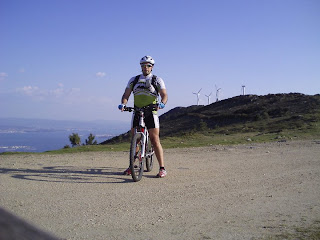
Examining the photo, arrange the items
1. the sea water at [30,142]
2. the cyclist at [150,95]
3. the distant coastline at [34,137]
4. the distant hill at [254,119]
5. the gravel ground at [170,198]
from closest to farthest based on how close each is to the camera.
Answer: the gravel ground at [170,198] → the cyclist at [150,95] → the distant hill at [254,119] → the sea water at [30,142] → the distant coastline at [34,137]

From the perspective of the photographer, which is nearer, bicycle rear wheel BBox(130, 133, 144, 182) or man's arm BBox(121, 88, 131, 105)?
bicycle rear wheel BBox(130, 133, 144, 182)

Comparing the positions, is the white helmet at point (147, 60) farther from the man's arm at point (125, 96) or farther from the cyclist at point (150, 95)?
the man's arm at point (125, 96)

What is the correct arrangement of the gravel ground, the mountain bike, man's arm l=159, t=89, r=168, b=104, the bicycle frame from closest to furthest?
the gravel ground
the mountain bike
the bicycle frame
man's arm l=159, t=89, r=168, b=104

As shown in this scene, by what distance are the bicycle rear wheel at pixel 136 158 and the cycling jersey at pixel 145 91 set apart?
75 centimetres

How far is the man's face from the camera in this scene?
261 inches

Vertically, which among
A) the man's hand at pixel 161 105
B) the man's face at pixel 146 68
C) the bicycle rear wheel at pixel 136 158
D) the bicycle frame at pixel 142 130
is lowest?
the bicycle rear wheel at pixel 136 158

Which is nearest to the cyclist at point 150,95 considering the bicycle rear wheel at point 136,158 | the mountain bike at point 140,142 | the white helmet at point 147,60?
the white helmet at point 147,60

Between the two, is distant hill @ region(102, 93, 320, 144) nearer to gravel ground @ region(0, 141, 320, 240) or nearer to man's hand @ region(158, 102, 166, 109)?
gravel ground @ region(0, 141, 320, 240)

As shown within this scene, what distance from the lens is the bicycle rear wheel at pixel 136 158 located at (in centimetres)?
596

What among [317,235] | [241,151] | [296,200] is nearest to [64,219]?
[317,235]

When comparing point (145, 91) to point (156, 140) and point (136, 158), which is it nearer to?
point (156, 140)

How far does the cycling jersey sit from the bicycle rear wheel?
29.6 inches

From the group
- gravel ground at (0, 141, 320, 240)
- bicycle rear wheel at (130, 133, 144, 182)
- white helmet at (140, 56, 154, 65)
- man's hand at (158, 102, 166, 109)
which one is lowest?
gravel ground at (0, 141, 320, 240)

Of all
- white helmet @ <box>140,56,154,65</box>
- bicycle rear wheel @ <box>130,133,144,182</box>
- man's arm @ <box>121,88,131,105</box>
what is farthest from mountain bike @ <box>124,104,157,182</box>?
white helmet @ <box>140,56,154,65</box>
